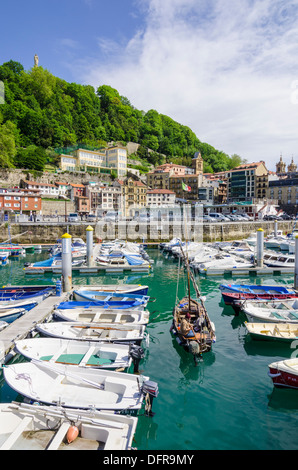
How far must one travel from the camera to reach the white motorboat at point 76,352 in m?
11.0

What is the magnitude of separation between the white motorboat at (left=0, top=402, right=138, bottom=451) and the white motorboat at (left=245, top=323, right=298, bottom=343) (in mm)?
8673

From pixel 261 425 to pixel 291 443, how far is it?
95 centimetres

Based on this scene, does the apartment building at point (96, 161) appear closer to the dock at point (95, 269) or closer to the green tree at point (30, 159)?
the green tree at point (30, 159)

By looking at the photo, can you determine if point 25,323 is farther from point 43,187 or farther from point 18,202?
point 43,187

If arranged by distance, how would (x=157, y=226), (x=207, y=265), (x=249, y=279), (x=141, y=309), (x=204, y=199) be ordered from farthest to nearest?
(x=204, y=199) < (x=157, y=226) < (x=207, y=265) < (x=249, y=279) < (x=141, y=309)

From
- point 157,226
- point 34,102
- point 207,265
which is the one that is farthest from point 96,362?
point 34,102

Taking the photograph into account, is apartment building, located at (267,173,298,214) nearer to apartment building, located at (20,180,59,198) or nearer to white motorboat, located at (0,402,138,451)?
apartment building, located at (20,180,59,198)

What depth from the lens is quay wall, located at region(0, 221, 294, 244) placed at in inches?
1945

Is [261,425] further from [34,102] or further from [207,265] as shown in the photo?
[34,102]

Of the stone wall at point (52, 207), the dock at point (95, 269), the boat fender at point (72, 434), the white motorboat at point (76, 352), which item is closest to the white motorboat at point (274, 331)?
the white motorboat at point (76, 352)

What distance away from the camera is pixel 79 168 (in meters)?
91.9

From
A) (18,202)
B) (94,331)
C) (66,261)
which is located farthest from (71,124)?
(94,331)

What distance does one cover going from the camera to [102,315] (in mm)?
15898

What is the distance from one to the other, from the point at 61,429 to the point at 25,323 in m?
8.74
